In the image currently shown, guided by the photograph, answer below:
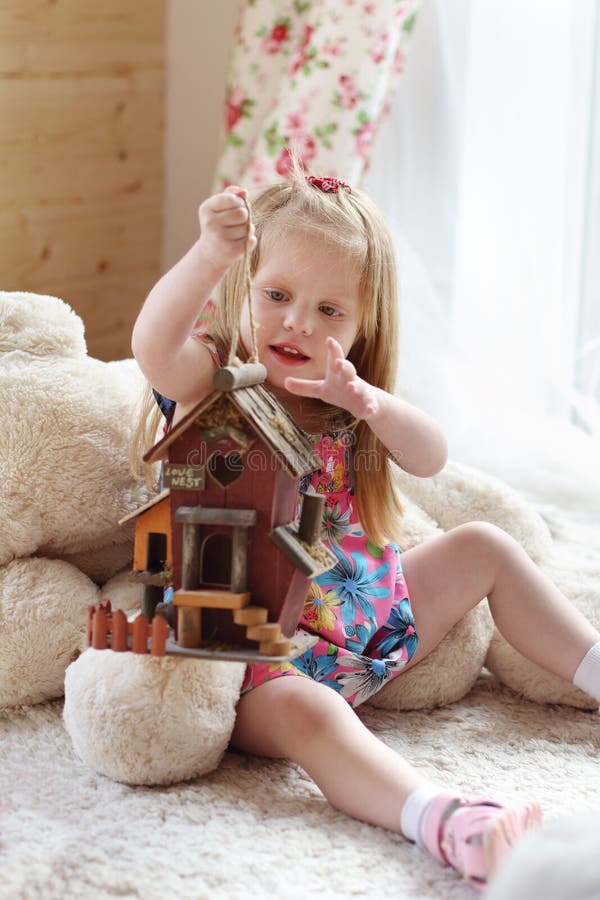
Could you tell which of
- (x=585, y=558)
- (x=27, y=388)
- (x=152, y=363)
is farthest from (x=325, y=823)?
(x=585, y=558)

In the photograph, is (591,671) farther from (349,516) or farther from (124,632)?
(124,632)

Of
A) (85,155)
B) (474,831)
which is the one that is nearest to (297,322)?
(474,831)

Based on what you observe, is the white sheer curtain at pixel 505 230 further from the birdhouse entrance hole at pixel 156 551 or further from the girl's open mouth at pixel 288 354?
the birdhouse entrance hole at pixel 156 551

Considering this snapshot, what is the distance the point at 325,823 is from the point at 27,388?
0.54 metres

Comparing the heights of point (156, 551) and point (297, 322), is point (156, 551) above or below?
below

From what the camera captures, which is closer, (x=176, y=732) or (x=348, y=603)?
(x=176, y=732)

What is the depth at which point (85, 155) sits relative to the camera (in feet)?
7.27

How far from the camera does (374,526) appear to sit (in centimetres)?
124

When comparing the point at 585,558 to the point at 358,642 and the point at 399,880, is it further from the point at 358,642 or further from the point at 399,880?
the point at 399,880

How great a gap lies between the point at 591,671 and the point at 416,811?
1.14 feet

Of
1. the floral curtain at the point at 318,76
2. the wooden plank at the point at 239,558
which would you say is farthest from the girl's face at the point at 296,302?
the floral curtain at the point at 318,76

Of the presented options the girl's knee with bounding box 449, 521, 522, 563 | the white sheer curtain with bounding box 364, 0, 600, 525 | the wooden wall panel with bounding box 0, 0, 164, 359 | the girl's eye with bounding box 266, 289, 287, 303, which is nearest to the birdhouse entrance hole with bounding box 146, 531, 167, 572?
the girl's eye with bounding box 266, 289, 287, 303

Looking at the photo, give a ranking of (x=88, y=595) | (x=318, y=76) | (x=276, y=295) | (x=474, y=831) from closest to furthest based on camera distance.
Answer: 1. (x=474, y=831)
2. (x=276, y=295)
3. (x=88, y=595)
4. (x=318, y=76)

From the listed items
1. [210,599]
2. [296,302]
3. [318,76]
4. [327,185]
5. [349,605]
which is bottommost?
[349,605]
